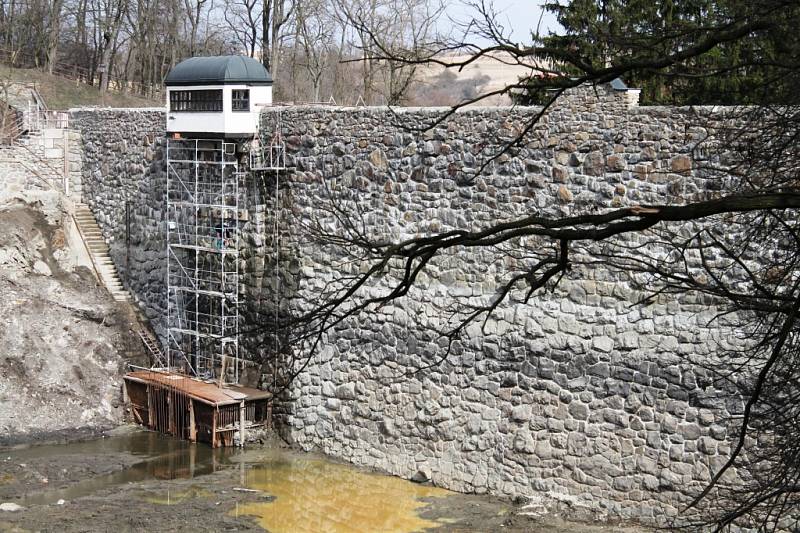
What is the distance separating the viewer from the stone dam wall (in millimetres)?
14320

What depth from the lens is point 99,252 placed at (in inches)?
900

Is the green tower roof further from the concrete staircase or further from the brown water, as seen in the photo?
the brown water

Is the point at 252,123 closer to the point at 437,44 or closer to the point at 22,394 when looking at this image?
the point at 22,394

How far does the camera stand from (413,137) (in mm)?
16547

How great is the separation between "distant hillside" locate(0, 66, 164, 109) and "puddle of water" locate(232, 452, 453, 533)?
67.3 ft

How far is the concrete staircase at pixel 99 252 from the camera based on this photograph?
2234cm

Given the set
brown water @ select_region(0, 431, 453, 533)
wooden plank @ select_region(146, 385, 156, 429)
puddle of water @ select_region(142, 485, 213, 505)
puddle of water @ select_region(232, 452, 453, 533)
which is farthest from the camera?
wooden plank @ select_region(146, 385, 156, 429)

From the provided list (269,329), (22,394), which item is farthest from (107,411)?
(269,329)

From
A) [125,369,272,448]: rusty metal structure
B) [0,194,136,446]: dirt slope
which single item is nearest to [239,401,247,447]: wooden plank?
[125,369,272,448]: rusty metal structure

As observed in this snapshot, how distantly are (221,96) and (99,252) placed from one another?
18.2ft

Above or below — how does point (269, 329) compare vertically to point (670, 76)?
below

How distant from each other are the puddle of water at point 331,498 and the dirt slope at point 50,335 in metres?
3.84

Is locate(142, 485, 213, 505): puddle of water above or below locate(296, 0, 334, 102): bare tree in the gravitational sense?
below

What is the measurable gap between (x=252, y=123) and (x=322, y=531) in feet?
22.3
